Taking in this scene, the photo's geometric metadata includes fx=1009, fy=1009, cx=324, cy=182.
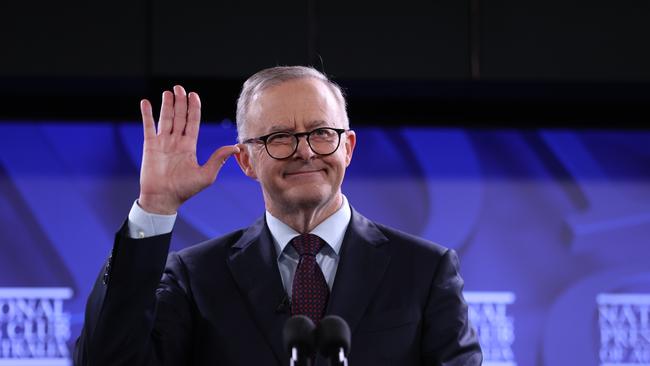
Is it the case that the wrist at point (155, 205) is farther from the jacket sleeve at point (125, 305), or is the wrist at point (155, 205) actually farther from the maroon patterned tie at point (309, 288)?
the maroon patterned tie at point (309, 288)

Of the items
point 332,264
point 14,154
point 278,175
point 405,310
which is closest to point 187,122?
point 278,175

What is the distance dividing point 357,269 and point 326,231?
0.12 meters

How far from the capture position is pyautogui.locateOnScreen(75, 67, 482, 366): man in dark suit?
1915mm

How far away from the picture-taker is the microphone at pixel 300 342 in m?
1.52

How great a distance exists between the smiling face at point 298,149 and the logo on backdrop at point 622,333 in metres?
2.49

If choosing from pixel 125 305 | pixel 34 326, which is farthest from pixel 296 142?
pixel 34 326

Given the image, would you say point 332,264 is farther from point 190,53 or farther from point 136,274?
point 190,53

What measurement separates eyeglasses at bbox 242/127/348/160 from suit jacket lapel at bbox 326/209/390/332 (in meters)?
0.20

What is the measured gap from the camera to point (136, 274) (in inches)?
74.5

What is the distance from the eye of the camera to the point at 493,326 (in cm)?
425

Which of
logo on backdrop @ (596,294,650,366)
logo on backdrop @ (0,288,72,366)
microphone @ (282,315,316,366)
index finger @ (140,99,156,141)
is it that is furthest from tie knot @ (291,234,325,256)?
logo on backdrop @ (596,294,650,366)

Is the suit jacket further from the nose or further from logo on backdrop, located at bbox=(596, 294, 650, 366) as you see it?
logo on backdrop, located at bbox=(596, 294, 650, 366)

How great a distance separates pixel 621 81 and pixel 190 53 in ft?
6.00

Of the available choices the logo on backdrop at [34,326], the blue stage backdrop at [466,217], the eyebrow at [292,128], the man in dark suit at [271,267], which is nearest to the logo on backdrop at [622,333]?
the blue stage backdrop at [466,217]
